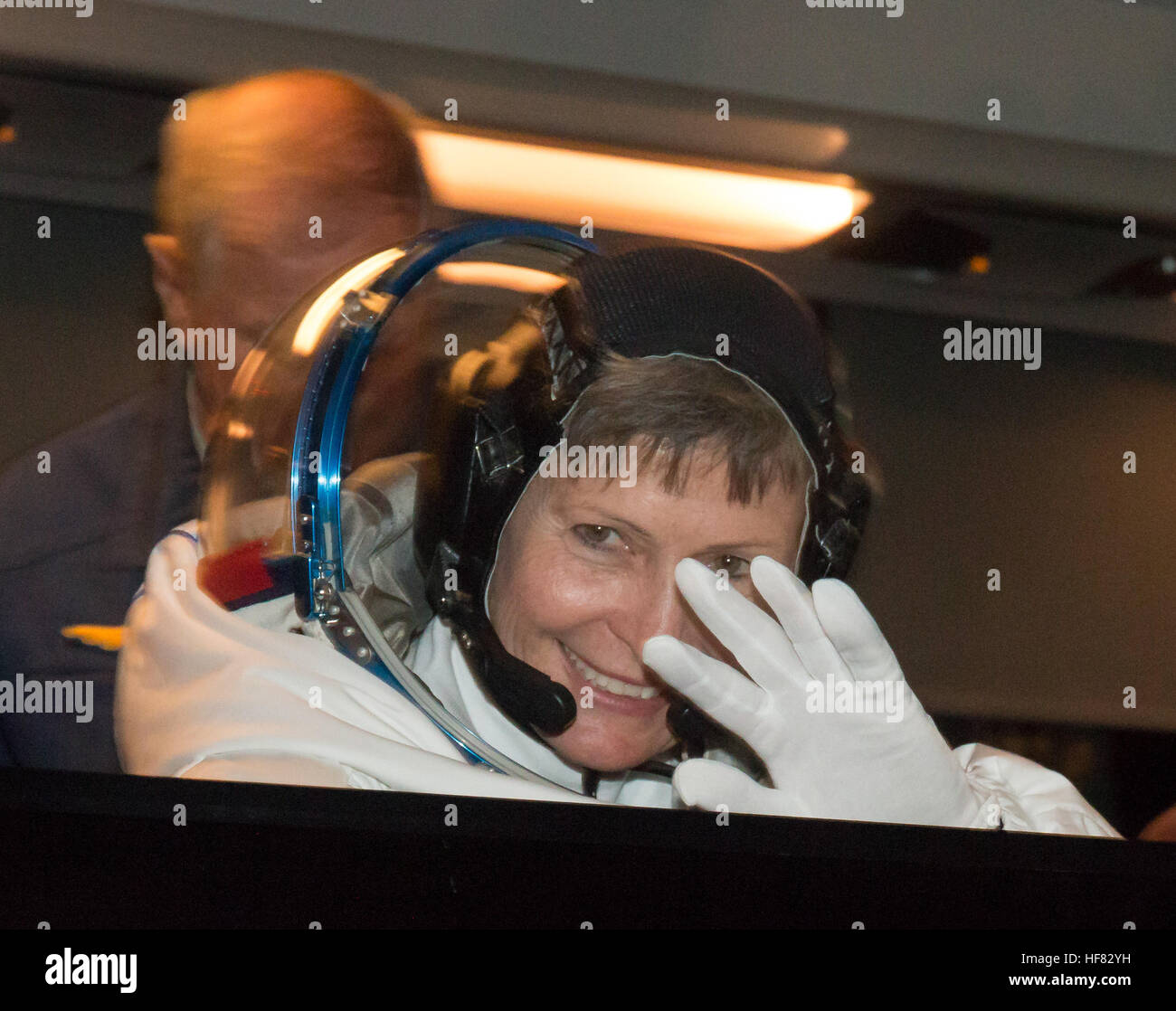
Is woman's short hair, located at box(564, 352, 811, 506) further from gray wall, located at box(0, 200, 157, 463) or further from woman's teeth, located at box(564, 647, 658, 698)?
Answer: gray wall, located at box(0, 200, 157, 463)

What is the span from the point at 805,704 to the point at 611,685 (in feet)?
0.60

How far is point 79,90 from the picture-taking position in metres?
2.11

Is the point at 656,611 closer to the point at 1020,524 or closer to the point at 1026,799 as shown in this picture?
the point at 1026,799

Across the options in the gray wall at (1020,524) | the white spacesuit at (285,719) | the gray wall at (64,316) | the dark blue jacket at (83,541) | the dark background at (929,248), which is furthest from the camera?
the gray wall at (1020,524)

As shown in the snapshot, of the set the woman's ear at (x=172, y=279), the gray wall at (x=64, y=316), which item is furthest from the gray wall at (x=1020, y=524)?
the woman's ear at (x=172, y=279)

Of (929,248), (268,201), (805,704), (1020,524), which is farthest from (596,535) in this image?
Result: (1020,524)

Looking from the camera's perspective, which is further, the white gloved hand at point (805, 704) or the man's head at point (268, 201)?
the man's head at point (268, 201)

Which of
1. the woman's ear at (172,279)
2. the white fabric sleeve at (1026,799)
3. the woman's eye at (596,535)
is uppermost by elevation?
the woman's ear at (172,279)

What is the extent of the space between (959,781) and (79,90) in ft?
6.18

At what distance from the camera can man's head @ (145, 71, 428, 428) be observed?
1.22 metres

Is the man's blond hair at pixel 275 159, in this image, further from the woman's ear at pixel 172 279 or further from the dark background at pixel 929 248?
the dark background at pixel 929 248

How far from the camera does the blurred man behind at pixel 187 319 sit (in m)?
1.21

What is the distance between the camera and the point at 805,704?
2.62 feet

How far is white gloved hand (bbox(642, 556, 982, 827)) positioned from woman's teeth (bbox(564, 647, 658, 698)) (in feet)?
0.43
